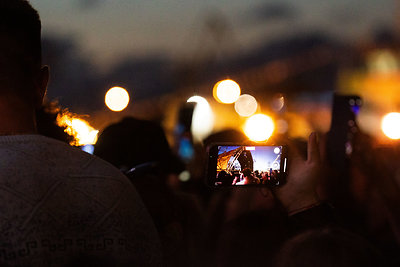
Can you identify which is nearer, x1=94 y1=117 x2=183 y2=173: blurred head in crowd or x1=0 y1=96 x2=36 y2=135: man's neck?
x1=0 y1=96 x2=36 y2=135: man's neck

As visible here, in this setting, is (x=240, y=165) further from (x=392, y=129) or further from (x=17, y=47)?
(x=392, y=129)

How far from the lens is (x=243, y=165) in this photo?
6.90ft

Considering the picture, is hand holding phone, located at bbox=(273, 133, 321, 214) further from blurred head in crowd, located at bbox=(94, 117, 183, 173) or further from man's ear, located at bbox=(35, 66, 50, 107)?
blurred head in crowd, located at bbox=(94, 117, 183, 173)

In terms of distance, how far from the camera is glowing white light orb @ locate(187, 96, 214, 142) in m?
3.40

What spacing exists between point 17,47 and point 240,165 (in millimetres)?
877

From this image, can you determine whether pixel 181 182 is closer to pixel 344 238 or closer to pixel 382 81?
pixel 344 238

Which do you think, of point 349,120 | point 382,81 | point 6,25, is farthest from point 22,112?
point 382,81

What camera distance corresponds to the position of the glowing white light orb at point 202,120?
340 cm

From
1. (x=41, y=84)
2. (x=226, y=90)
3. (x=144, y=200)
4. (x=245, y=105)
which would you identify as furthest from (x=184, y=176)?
(x=245, y=105)

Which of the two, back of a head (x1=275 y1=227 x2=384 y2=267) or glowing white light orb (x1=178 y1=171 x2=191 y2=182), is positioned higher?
glowing white light orb (x1=178 y1=171 x2=191 y2=182)

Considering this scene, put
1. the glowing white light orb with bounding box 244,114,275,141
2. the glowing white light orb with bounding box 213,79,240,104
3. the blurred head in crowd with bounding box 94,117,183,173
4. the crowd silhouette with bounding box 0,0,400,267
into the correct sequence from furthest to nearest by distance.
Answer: the glowing white light orb with bounding box 213,79,240,104
the blurred head in crowd with bounding box 94,117,183,173
the glowing white light orb with bounding box 244,114,275,141
the crowd silhouette with bounding box 0,0,400,267

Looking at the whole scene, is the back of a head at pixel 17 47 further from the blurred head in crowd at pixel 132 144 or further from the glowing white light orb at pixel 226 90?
the glowing white light orb at pixel 226 90

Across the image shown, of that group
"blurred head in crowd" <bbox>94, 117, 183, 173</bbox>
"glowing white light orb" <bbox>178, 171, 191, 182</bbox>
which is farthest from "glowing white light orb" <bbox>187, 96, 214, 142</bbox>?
"glowing white light orb" <bbox>178, 171, 191, 182</bbox>

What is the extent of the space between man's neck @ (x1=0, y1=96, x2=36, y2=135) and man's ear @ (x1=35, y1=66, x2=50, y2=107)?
8 cm
